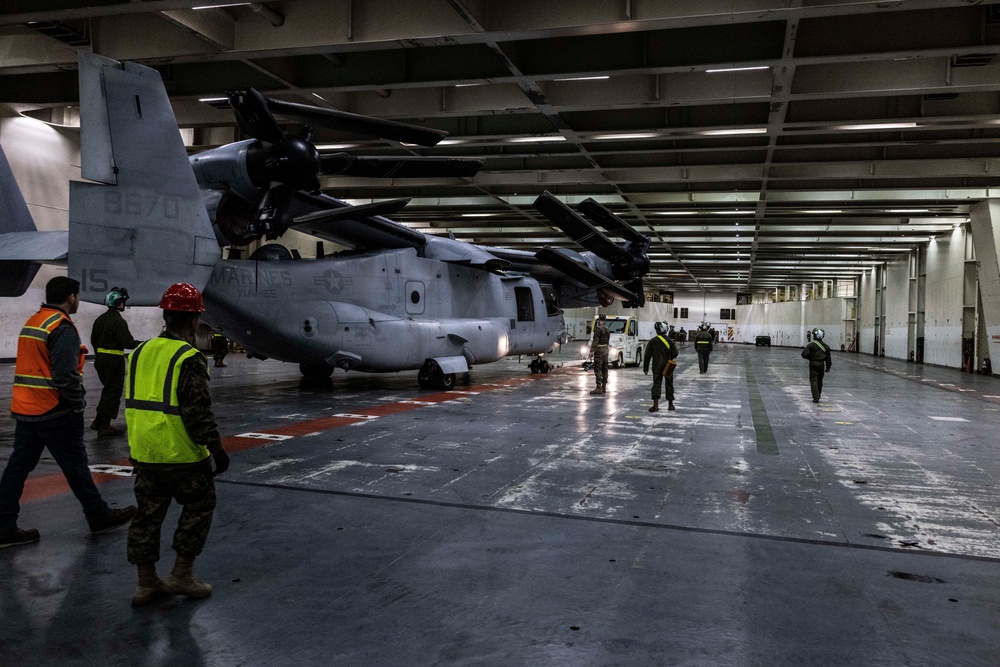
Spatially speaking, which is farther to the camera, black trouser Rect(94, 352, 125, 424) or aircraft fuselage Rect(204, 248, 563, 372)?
aircraft fuselage Rect(204, 248, 563, 372)

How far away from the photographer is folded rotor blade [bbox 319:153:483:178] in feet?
34.7

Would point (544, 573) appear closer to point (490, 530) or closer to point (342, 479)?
point (490, 530)

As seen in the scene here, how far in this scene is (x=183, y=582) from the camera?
3.81 meters

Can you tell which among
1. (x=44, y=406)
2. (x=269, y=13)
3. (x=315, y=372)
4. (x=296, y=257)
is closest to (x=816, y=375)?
(x=296, y=257)

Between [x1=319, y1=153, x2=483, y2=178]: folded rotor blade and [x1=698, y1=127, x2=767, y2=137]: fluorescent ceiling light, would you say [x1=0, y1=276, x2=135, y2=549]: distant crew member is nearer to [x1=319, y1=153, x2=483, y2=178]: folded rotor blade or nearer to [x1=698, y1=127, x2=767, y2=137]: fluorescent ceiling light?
[x1=319, y1=153, x2=483, y2=178]: folded rotor blade

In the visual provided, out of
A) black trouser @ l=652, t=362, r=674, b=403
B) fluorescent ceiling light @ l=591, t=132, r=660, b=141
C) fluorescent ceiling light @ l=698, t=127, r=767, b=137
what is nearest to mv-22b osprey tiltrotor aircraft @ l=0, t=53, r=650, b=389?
fluorescent ceiling light @ l=591, t=132, r=660, b=141

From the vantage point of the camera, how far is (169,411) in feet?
12.0

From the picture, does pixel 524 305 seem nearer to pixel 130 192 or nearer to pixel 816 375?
pixel 816 375

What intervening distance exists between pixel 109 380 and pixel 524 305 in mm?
12392

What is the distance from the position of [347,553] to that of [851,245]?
35.9 m

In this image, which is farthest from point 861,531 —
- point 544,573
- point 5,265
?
point 5,265

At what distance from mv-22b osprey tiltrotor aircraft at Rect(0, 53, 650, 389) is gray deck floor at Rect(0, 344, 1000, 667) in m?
2.84

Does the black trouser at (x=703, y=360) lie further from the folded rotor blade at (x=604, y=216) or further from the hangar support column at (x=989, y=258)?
the hangar support column at (x=989, y=258)

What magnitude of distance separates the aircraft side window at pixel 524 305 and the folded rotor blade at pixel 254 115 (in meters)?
10.9
